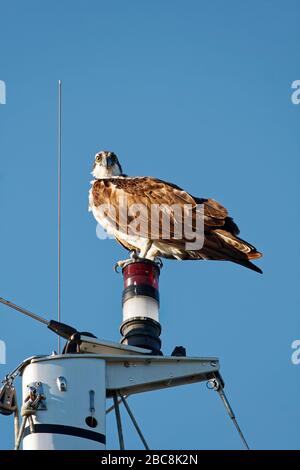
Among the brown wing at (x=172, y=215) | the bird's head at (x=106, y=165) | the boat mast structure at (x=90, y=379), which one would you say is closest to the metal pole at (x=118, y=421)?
the boat mast structure at (x=90, y=379)

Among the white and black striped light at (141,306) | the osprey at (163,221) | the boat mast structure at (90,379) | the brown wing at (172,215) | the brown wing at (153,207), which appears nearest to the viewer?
the boat mast structure at (90,379)

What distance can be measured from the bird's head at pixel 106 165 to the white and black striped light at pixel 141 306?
220 inches

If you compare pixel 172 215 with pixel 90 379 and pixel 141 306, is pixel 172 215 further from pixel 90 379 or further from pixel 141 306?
pixel 90 379

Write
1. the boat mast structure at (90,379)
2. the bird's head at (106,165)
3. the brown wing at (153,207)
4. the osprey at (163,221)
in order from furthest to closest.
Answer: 1. the bird's head at (106,165)
2. the brown wing at (153,207)
3. the osprey at (163,221)
4. the boat mast structure at (90,379)

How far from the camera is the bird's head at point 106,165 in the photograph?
22.5 metres

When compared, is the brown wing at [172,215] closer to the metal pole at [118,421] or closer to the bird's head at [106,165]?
the bird's head at [106,165]

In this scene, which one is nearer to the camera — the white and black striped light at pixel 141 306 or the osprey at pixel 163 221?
the white and black striped light at pixel 141 306

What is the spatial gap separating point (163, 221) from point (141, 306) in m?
3.66

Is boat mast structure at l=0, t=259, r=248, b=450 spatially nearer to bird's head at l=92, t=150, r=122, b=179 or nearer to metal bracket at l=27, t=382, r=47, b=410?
metal bracket at l=27, t=382, r=47, b=410

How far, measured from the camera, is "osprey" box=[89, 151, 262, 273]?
62.9 feet

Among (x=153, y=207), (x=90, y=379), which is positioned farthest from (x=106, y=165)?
(x=90, y=379)

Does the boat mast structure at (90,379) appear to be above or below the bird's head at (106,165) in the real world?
below

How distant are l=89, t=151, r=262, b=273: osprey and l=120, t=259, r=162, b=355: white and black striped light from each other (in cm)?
142
